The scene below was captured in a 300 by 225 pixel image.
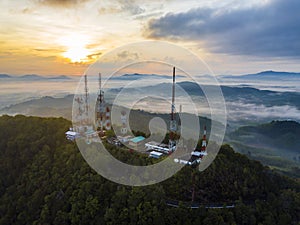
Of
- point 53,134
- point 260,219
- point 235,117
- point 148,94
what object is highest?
point 148,94

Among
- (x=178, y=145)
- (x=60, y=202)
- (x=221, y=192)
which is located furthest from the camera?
(x=178, y=145)

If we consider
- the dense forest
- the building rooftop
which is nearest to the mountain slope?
the building rooftop

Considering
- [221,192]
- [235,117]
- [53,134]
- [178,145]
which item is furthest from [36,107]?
[235,117]

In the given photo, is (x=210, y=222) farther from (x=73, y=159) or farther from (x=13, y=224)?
(x=13, y=224)

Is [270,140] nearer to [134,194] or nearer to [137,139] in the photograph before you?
[137,139]

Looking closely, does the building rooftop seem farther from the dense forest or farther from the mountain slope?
the mountain slope

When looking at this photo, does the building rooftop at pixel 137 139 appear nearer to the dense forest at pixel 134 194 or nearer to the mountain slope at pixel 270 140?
the dense forest at pixel 134 194

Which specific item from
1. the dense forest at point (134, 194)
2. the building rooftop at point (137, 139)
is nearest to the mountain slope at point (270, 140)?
the building rooftop at point (137, 139)

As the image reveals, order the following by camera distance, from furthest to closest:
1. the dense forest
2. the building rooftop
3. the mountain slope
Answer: the mountain slope, the building rooftop, the dense forest
